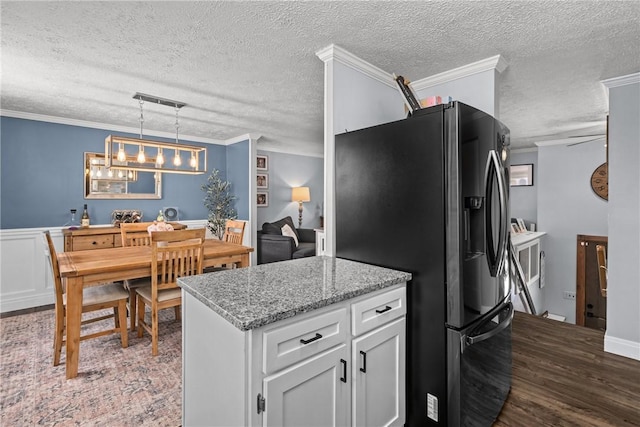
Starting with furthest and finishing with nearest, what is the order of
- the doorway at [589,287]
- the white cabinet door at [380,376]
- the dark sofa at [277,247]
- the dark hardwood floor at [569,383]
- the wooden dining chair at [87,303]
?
the dark sofa at [277,247] → the doorway at [589,287] → the wooden dining chair at [87,303] → the dark hardwood floor at [569,383] → the white cabinet door at [380,376]

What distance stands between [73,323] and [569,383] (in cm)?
345

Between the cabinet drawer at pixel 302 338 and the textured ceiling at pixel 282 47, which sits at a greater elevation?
the textured ceiling at pixel 282 47

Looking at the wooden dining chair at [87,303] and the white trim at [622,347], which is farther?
the white trim at [622,347]

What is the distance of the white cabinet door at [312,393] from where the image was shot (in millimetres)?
1105

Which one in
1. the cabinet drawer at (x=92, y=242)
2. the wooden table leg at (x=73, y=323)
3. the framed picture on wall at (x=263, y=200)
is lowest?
the wooden table leg at (x=73, y=323)

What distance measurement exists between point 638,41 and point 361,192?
6.46 feet

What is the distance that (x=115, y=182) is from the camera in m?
4.52

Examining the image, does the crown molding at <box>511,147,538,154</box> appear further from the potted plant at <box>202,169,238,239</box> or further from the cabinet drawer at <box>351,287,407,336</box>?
the cabinet drawer at <box>351,287,407,336</box>

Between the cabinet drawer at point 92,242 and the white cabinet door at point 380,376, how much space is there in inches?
156

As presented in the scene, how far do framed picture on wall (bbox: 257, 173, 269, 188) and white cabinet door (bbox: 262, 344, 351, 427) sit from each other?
17.3ft

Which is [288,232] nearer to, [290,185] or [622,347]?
[290,185]

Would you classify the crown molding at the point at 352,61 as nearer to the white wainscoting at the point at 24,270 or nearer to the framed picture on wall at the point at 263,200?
the white wainscoting at the point at 24,270

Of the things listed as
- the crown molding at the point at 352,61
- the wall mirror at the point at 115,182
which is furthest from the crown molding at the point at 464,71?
the wall mirror at the point at 115,182

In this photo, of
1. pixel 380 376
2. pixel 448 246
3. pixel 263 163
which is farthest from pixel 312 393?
pixel 263 163
